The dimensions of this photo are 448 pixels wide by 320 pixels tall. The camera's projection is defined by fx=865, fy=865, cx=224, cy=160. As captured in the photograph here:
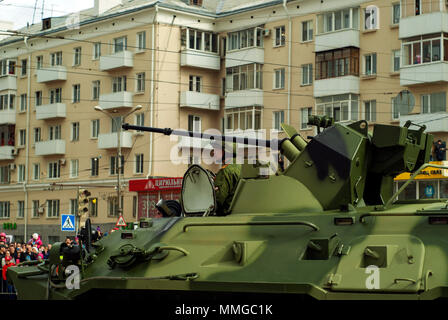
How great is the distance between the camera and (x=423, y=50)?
39.1m

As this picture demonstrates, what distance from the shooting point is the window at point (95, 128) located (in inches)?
2106

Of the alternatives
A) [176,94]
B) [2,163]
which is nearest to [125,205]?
[176,94]

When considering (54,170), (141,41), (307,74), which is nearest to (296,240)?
(307,74)

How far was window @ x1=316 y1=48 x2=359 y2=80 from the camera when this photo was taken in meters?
42.5

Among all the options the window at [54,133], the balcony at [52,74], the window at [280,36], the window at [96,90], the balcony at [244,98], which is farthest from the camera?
the window at [54,133]

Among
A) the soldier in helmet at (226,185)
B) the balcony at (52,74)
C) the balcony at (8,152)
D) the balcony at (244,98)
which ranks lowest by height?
the soldier in helmet at (226,185)

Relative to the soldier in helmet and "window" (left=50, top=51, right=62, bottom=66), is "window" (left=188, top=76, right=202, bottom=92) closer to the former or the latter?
"window" (left=50, top=51, right=62, bottom=66)

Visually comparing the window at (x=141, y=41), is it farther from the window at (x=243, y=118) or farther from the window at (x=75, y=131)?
the window at (x=75, y=131)

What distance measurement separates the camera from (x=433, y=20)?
38469 mm

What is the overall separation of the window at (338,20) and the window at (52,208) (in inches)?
874

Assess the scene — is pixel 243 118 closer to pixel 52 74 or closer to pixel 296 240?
pixel 52 74

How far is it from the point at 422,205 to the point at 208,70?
40881 mm

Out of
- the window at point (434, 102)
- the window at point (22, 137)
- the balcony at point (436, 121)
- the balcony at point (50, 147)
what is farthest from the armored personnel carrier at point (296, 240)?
the window at point (22, 137)

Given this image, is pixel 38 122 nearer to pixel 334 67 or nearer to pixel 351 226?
pixel 334 67
